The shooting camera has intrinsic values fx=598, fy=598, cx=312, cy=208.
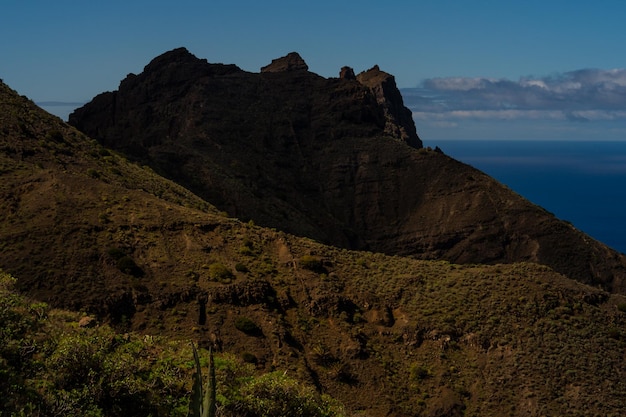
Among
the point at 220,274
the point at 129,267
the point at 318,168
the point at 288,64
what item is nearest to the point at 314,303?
the point at 220,274

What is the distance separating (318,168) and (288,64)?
5156 cm

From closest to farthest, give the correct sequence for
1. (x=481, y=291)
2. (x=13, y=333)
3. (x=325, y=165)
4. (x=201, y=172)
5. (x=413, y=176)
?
1. (x=13, y=333)
2. (x=481, y=291)
3. (x=201, y=172)
4. (x=413, y=176)
5. (x=325, y=165)

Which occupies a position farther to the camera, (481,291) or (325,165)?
(325,165)

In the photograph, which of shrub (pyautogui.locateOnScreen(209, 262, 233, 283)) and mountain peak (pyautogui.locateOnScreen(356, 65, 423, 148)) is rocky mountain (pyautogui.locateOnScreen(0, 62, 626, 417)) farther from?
mountain peak (pyautogui.locateOnScreen(356, 65, 423, 148))

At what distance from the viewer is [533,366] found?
43.4 meters

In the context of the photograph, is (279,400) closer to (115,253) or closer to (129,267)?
(129,267)

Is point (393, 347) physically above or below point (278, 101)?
below

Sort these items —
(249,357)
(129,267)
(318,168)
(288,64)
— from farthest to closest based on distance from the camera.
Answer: (288,64), (318,168), (129,267), (249,357)

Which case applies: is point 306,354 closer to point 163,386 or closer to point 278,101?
point 163,386

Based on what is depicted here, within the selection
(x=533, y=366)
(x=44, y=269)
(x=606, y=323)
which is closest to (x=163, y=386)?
(x=44, y=269)

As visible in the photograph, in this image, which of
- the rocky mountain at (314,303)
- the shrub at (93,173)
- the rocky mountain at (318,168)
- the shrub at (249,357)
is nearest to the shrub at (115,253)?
the rocky mountain at (314,303)

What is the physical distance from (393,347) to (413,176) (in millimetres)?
77676

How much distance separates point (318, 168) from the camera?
424 ft

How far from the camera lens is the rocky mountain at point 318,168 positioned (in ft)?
331
